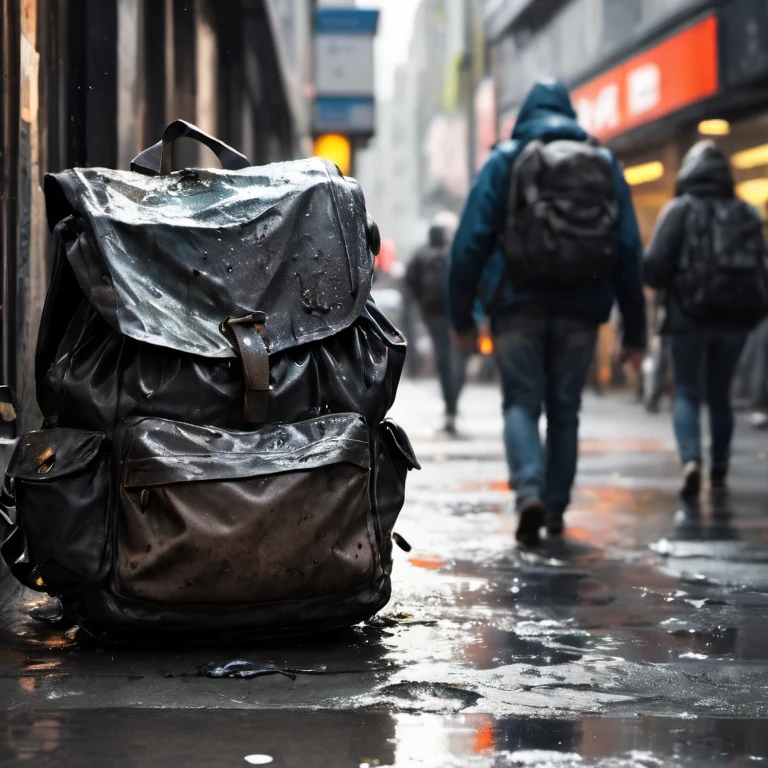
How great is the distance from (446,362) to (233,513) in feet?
30.8

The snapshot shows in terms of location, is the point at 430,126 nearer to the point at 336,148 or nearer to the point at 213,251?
the point at 336,148

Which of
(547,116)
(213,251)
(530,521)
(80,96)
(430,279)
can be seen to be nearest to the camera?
(213,251)

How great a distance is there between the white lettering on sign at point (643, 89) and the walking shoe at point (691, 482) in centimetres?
1042

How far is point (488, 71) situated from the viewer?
34.0m

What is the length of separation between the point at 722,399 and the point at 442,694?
5182 mm

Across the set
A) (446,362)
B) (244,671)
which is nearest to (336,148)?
(446,362)

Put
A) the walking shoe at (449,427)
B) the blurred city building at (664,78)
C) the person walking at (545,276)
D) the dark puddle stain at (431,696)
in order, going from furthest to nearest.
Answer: the blurred city building at (664,78), the walking shoe at (449,427), the person walking at (545,276), the dark puddle stain at (431,696)

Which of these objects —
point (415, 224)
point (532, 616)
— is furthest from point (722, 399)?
point (415, 224)

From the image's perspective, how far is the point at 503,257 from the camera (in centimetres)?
630

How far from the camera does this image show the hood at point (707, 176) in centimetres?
827

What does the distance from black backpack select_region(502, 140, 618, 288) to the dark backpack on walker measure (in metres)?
2.01

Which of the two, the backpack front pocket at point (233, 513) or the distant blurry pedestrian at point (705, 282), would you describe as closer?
the backpack front pocket at point (233, 513)

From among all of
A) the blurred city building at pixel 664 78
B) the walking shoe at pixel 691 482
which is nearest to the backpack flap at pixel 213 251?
the walking shoe at pixel 691 482

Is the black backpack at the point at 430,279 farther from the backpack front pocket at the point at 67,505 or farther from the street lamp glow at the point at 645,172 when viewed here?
the backpack front pocket at the point at 67,505
